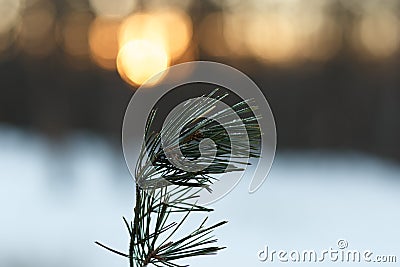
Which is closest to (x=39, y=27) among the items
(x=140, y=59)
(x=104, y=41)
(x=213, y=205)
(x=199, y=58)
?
(x=104, y=41)

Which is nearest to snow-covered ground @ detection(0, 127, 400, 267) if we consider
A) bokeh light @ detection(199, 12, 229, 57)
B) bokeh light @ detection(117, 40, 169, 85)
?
bokeh light @ detection(117, 40, 169, 85)

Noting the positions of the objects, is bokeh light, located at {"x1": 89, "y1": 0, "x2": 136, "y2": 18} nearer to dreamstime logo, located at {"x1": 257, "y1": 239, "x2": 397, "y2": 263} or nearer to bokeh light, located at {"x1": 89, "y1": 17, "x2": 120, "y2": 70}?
bokeh light, located at {"x1": 89, "y1": 17, "x2": 120, "y2": 70}

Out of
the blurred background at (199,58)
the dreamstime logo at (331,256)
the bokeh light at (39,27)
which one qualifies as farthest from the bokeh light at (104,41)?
the dreamstime logo at (331,256)

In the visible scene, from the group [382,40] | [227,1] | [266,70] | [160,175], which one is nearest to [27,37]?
[227,1]

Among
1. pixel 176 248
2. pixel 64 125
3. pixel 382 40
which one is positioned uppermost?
pixel 382 40

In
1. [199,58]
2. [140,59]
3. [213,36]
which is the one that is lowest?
[140,59]

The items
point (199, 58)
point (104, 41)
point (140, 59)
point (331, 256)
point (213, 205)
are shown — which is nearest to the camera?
point (331, 256)

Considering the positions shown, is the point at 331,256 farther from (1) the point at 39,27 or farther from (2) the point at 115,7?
(1) the point at 39,27

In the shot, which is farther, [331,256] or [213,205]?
[213,205]

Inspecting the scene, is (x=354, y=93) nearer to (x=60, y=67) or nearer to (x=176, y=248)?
(x=60, y=67)
